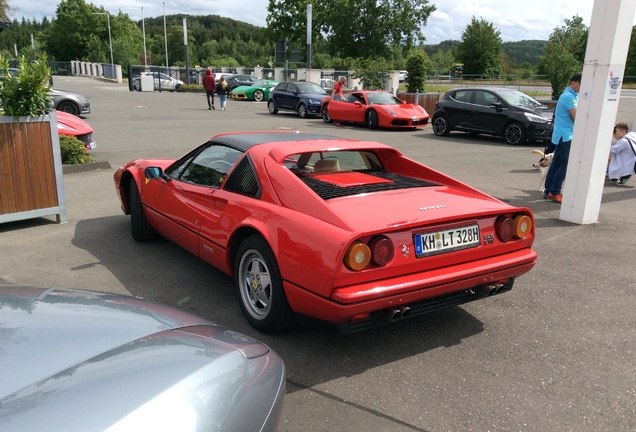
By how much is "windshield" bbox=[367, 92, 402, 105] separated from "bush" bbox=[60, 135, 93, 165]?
1084 centimetres

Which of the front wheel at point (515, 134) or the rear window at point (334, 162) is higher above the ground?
the rear window at point (334, 162)

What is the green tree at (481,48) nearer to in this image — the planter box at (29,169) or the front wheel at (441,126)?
the front wheel at (441,126)

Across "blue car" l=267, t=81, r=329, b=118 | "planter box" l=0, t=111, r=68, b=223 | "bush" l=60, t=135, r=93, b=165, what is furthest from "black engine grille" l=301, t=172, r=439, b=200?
"blue car" l=267, t=81, r=329, b=118

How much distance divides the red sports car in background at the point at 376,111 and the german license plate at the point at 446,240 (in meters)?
14.7

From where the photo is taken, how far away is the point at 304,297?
329cm

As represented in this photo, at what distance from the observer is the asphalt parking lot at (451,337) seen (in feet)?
9.77

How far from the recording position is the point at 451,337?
151 inches

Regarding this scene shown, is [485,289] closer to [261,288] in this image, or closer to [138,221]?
[261,288]

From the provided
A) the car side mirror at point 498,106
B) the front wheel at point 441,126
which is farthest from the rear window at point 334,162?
the front wheel at point 441,126

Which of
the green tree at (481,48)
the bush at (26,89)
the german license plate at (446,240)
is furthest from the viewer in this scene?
the green tree at (481,48)

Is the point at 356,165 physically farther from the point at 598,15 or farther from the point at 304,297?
the point at 598,15

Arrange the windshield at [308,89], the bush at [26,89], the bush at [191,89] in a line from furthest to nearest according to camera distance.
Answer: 1. the bush at [191,89]
2. the windshield at [308,89]
3. the bush at [26,89]

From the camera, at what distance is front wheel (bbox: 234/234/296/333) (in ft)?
11.6

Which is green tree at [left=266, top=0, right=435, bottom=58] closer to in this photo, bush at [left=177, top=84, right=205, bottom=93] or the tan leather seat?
bush at [left=177, top=84, right=205, bottom=93]
